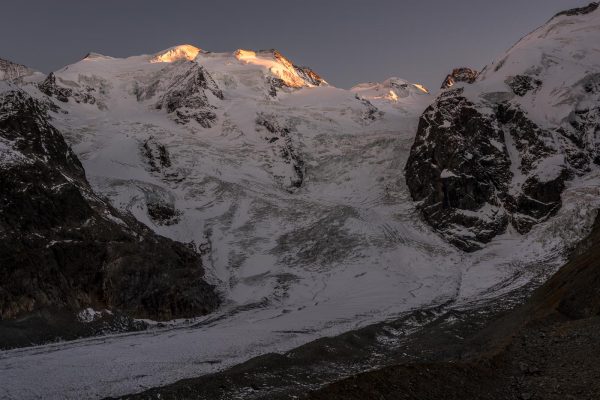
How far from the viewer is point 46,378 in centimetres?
4294

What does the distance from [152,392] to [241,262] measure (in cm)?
5887

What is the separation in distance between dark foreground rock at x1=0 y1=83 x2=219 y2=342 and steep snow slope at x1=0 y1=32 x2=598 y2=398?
21.0 feet

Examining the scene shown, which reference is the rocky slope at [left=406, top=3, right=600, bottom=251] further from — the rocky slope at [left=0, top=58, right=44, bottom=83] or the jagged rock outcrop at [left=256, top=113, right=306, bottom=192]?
the rocky slope at [left=0, top=58, right=44, bottom=83]

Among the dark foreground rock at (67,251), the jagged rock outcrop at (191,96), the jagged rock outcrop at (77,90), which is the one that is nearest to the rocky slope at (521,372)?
the dark foreground rock at (67,251)

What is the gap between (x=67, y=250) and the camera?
73562 mm

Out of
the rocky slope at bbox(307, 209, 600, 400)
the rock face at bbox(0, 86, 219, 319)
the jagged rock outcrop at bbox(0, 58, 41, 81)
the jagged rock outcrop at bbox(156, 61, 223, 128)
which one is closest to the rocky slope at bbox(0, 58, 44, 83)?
the jagged rock outcrop at bbox(0, 58, 41, 81)

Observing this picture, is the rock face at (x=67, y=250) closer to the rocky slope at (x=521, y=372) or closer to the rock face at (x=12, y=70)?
the rocky slope at (x=521, y=372)

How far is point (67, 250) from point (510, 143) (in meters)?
81.3

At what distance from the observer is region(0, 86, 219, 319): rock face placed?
2655 inches

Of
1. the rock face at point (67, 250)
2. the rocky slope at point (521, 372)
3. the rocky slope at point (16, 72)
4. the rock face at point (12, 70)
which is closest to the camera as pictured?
the rocky slope at point (521, 372)

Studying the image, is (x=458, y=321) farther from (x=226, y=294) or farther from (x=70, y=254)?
(x=70, y=254)

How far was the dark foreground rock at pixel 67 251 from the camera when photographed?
2650 inches

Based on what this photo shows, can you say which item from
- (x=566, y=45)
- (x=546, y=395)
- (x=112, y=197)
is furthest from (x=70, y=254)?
(x=566, y=45)

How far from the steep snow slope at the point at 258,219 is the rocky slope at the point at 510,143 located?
4.72 m
